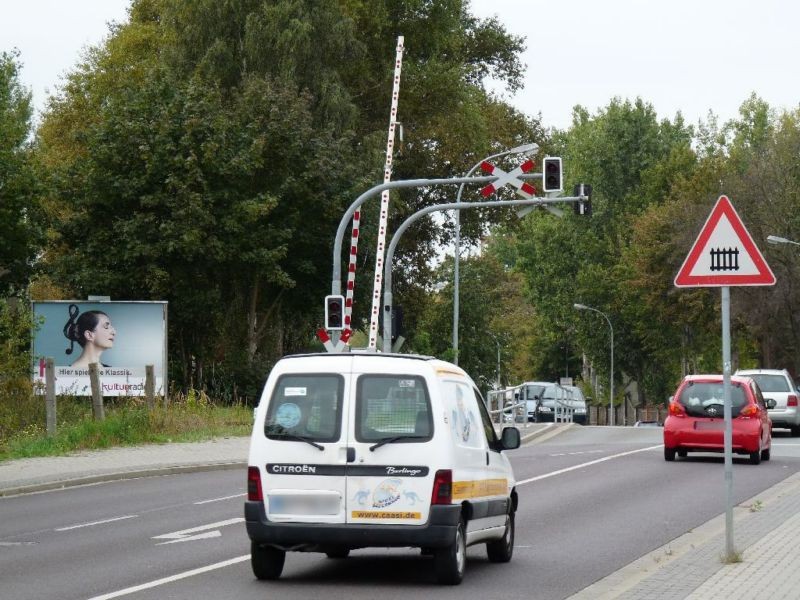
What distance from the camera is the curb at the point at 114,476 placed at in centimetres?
2158

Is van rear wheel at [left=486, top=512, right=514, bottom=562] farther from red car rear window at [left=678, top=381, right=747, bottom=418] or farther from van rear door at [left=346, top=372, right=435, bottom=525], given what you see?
red car rear window at [left=678, top=381, right=747, bottom=418]

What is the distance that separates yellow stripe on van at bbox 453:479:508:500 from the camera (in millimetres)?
11711

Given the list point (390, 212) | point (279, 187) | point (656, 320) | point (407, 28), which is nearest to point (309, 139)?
point (279, 187)

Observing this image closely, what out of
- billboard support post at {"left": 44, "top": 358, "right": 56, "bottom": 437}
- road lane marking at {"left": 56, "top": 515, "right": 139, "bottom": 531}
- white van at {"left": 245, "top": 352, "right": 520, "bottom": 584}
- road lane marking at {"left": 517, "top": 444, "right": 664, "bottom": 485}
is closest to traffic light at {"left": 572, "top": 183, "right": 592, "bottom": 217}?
road lane marking at {"left": 517, "top": 444, "right": 664, "bottom": 485}

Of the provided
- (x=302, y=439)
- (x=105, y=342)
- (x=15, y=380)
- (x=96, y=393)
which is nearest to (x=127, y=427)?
(x=96, y=393)

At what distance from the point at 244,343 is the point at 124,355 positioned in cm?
1023

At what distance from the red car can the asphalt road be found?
0.53 metres

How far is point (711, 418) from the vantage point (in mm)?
27328

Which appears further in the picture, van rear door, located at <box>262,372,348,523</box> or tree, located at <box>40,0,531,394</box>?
tree, located at <box>40,0,531,394</box>

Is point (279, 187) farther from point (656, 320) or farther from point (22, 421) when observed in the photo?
point (656, 320)

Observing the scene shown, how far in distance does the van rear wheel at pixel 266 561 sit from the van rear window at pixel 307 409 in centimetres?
90

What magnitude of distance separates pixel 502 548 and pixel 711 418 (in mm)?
14604

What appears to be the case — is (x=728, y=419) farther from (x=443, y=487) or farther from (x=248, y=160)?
(x=248, y=160)

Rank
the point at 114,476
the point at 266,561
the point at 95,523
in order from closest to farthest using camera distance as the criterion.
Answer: the point at 266,561 → the point at 95,523 → the point at 114,476
